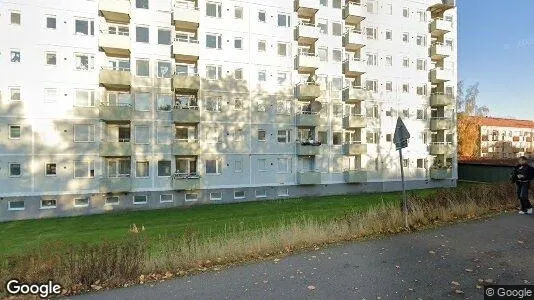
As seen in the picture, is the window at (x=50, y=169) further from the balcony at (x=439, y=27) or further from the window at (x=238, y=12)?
the balcony at (x=439, y=27)

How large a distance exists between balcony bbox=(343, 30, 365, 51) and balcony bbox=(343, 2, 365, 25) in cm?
127

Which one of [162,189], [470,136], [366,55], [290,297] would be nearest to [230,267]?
[290,297]

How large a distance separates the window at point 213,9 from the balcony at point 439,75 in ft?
81.2

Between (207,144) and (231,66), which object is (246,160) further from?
(231,66)

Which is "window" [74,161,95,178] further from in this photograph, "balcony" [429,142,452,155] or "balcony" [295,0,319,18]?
"balcony" [429,142,452,155]

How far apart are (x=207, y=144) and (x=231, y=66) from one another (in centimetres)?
732

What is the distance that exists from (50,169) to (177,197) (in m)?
9.54

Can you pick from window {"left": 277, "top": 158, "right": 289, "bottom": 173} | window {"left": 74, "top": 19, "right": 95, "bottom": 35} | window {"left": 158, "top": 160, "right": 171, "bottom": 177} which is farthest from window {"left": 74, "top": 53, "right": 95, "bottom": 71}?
window {"left": 277, "top": 158, "right": 289, "bottom": 173}

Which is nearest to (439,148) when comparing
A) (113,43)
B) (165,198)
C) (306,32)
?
(306,32)

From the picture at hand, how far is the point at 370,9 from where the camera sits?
32.0 meters

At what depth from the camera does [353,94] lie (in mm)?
29750

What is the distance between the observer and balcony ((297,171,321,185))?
92.2 ft

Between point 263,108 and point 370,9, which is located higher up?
point 370,9

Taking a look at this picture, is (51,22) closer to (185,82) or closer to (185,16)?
(185,16)
